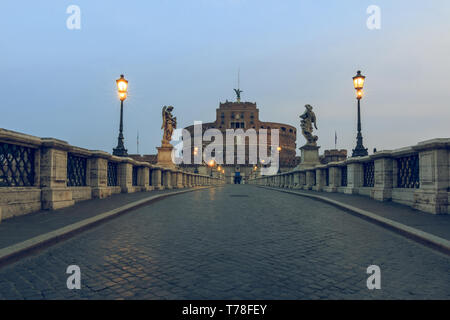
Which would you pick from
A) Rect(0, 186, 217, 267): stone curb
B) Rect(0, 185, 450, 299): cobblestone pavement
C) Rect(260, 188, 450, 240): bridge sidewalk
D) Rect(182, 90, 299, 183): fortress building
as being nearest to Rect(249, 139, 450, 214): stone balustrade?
Rect(260, 188, 450, 240): bridge sidewalk

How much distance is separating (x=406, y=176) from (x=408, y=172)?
0.19 metres

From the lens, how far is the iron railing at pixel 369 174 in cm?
1259

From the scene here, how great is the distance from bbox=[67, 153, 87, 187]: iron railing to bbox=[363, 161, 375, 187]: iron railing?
11220 millimetres

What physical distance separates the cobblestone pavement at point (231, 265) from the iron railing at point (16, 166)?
286 centimetres

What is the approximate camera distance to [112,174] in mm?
14484

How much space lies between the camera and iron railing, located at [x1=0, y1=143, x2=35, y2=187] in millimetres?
7121

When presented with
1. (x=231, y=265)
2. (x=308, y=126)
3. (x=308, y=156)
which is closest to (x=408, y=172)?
(x=231, y=265)

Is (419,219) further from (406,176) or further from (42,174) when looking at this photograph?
(42,174)

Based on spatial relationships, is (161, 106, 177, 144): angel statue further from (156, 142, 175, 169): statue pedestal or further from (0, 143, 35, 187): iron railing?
(0, 143, 35, 187): iron railing

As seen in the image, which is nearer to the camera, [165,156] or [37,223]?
[37,223]

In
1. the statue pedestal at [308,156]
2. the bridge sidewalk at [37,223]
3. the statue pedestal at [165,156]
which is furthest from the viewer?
the statue pedestal at [165,156]

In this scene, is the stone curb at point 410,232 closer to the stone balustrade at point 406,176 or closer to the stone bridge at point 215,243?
the stone bridge at point 215,243

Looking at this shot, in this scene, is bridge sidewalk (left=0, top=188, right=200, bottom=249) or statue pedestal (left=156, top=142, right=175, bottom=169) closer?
bridge sidewalk (left=0, top=188, right=200, bottom=249)

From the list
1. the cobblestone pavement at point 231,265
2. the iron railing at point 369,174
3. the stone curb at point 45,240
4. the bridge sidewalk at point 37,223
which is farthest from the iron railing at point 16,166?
the iron railing at point 369,174
